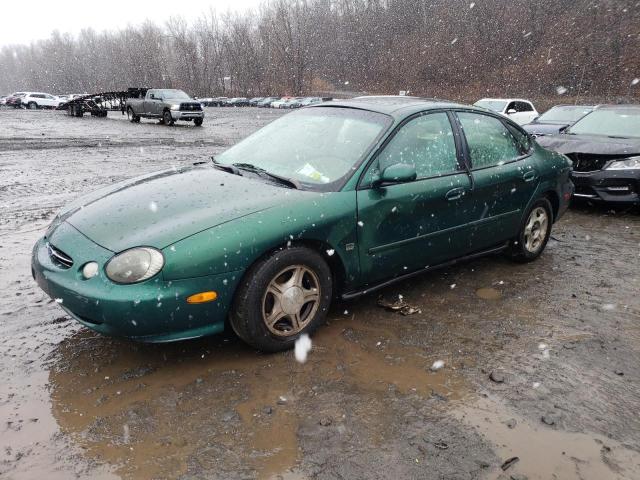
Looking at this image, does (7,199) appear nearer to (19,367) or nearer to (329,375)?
(19,367)

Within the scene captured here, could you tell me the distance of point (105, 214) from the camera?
3.16 meters

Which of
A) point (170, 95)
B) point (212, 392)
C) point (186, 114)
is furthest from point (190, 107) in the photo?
point (212, 392)

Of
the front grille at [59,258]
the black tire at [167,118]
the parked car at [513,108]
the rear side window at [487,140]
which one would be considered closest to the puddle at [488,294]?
the rear side window at [487,140]

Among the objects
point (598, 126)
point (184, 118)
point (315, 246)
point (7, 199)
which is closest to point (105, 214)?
point (315, 246)

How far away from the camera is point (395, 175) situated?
3.33m

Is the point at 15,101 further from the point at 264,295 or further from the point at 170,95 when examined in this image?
the point at 264,295

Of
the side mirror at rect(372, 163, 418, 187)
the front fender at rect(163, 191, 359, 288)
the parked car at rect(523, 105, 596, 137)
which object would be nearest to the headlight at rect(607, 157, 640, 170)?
the parked car at rect(523, 105, 596, 137)

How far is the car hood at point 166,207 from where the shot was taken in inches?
112

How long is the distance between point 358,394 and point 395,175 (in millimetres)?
1460

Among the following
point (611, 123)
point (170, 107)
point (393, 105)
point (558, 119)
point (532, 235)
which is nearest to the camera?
point (393, 105)

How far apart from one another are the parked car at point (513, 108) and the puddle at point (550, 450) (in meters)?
14.8

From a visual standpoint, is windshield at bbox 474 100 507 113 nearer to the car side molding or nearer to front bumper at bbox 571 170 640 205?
front bumper at bbox 571 170 640 205

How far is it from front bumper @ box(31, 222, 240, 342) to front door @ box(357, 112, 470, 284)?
1083mm

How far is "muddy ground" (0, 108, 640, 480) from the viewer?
2283 millimetres
